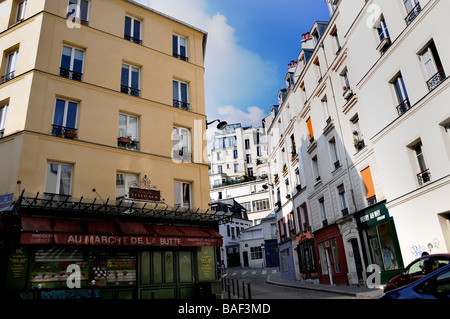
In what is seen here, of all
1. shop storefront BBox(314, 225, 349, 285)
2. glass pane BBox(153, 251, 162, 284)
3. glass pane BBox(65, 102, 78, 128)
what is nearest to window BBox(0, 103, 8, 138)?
glass pane BBox(65, 102, 78, 128)

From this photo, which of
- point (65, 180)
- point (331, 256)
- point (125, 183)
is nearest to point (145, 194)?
point (125, 183)

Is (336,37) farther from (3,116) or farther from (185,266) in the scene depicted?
(3,116)

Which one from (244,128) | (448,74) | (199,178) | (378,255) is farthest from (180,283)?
(244,128)

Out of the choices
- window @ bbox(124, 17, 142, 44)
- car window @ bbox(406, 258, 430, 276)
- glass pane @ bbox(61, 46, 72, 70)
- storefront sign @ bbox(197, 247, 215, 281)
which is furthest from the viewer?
window @ bbox(124, 17, 142, 44)

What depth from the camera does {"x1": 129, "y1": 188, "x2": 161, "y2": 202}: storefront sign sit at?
13.8 metres

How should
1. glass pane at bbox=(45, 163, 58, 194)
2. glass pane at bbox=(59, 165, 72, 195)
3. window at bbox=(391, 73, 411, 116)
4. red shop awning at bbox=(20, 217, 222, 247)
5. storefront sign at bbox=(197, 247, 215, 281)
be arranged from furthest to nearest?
window at bbox=(391, 73, 411, 116)
storefront sign at bbox=(197, 247, 215, 281)
glass pane at bbox=(59, 165, 72, 195)
glass pane at bbox=(45, 163, 58, 194)
red shop awning at bbox=(20, 217, 222, 247)

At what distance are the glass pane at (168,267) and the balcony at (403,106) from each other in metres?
11.4

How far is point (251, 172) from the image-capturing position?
73.6 metres

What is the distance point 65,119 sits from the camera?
13.6m

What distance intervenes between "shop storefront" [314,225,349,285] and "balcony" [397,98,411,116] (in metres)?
8.30

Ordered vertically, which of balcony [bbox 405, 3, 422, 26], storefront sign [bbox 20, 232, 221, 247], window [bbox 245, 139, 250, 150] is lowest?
storefront sign [bbox 20, 232, 221, 247]

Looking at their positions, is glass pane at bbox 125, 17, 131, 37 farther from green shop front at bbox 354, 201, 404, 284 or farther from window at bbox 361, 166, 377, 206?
green shop front at bbox 354, 201, 404, 284

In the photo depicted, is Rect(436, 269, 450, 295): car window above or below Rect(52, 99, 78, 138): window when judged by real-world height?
below
